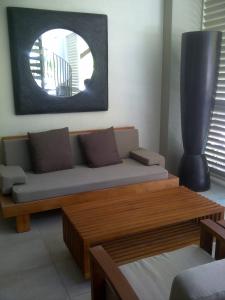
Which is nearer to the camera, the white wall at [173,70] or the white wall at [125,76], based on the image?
the white wall at [125,76]

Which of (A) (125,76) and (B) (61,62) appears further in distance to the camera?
(A) (125,76)

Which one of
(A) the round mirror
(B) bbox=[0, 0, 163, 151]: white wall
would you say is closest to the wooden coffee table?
(B) bbox=[0, 0, 163, 151]: white wall

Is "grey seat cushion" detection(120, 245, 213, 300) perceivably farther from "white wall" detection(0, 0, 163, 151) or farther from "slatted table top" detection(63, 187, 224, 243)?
"white wall" detection(0, 0, 163, 151)

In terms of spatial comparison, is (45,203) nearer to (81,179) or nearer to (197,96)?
(81,179)

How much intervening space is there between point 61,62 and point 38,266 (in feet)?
7.21

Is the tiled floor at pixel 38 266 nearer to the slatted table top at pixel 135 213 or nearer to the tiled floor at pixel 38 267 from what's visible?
the tiled floor at pixel 38 267

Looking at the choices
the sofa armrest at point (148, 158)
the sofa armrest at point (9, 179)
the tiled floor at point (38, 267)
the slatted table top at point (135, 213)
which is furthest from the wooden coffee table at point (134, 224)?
the sofa armrest at point (148, 158)

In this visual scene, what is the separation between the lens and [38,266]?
2.19 metres

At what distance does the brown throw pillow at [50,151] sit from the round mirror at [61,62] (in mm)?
536

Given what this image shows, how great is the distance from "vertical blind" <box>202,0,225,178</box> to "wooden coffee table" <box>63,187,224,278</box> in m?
1.46

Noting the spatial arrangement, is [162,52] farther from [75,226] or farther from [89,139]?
[75,226]

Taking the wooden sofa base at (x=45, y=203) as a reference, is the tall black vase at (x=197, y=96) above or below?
above

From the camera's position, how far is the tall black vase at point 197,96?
10.7 feet

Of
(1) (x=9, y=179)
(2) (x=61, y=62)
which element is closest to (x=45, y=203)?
(1) (x=9, y=179)
